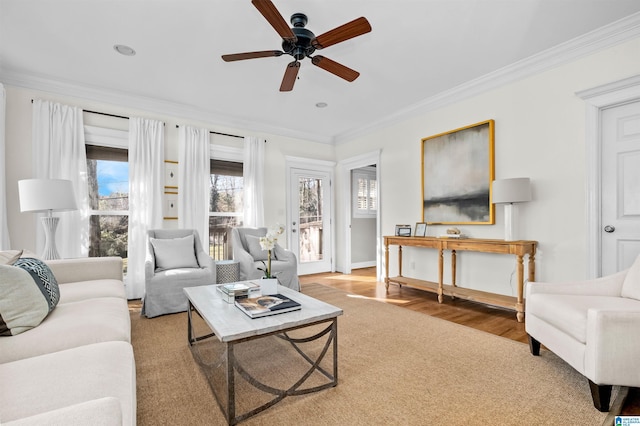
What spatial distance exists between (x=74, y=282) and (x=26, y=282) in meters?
1.20

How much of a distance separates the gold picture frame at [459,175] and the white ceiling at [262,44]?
62 cm

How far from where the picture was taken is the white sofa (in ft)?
2.16

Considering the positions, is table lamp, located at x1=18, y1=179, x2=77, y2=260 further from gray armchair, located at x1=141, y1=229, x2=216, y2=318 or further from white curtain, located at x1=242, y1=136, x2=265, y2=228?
white curtain, located at x1=242, y1=136, x2=265, y2=228

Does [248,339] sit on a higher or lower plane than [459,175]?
lower

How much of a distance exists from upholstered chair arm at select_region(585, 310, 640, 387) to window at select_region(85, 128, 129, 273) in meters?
4.72

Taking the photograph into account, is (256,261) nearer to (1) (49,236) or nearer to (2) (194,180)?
(2) (194,180)

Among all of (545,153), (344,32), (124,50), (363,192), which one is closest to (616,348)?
(545,153)

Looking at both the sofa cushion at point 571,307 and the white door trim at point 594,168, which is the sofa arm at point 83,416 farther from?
the white door trim at point 594,168

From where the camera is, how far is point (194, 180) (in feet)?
14.4

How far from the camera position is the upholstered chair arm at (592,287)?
6.97ft

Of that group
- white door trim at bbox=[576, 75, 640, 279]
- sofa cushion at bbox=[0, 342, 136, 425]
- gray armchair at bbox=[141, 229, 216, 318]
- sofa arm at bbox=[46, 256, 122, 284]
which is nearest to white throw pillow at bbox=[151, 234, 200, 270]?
gray armchair at bbox=[141, 229, 216, 318]

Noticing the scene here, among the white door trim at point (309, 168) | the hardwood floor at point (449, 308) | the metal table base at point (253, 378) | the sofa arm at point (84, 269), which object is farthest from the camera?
the white door trim at point (309, 168)

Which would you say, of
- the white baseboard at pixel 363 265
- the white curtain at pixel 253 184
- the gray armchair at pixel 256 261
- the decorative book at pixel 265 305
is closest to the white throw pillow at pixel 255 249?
the gray armchair at pixel 256 261

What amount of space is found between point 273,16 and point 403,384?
2451 mm
